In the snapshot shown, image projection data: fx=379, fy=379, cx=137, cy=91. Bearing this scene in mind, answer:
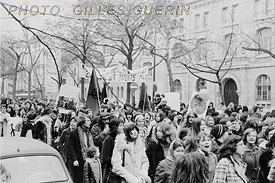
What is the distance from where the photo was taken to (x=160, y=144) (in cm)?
655

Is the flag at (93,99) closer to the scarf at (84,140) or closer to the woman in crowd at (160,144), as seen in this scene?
the scarf at (84,140)

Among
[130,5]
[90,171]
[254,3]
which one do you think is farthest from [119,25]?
[90,171]

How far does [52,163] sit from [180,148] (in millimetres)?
1765

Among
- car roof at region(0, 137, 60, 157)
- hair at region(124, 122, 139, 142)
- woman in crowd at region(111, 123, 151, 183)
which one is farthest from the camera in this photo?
hair at region(124, 122, 139, 142)

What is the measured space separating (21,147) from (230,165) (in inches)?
107

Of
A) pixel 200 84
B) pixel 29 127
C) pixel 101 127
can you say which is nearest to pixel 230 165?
pixel 101 127

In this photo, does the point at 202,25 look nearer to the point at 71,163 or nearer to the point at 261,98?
the point at 261,98

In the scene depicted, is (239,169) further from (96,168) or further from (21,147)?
(96,168)

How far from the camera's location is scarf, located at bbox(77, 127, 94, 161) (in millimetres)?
7707

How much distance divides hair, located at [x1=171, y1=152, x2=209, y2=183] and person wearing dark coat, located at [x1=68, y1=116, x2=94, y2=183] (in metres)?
3.78

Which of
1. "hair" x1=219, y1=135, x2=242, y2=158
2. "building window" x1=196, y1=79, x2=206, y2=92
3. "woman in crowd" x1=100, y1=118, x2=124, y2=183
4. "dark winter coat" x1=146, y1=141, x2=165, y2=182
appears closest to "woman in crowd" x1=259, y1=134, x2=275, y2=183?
"hair" x1=219, y1=135, x2=242, y2=158

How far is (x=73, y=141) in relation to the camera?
25.4ft

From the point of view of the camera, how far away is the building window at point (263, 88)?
30145 mm

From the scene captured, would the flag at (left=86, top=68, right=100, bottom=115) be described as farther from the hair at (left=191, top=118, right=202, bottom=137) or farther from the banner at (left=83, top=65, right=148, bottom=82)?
the hair at (left=191, top=118, right=202, bottom=137)
